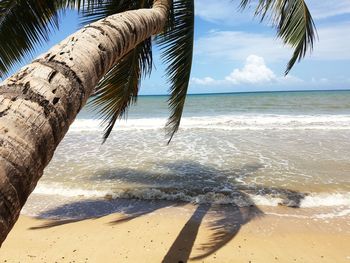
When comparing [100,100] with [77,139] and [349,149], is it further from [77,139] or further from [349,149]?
[77,139]

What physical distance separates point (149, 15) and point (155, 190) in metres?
5.21

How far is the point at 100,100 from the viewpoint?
557 cm

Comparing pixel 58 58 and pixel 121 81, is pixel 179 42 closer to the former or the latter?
pixel 121 81

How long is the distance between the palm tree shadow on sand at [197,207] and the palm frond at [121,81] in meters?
1.97

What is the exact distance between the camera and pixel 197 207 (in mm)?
6785

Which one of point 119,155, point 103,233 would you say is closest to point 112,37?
point 103,233

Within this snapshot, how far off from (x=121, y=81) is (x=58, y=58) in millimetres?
4215

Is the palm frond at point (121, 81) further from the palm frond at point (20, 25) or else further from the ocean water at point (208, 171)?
the palm frond at point (20, 25)

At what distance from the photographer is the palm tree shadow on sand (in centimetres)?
528

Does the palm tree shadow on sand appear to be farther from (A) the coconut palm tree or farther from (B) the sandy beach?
(A) the coconut palm tree

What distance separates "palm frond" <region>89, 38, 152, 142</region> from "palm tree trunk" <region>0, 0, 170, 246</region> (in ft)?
11.6

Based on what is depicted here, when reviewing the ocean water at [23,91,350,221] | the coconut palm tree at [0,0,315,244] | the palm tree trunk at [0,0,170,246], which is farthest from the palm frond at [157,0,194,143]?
the palm tree trunk at [0,0,170,246]

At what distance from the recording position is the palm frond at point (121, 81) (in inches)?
218

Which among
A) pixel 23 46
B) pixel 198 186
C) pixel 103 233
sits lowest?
pixel 198 186
